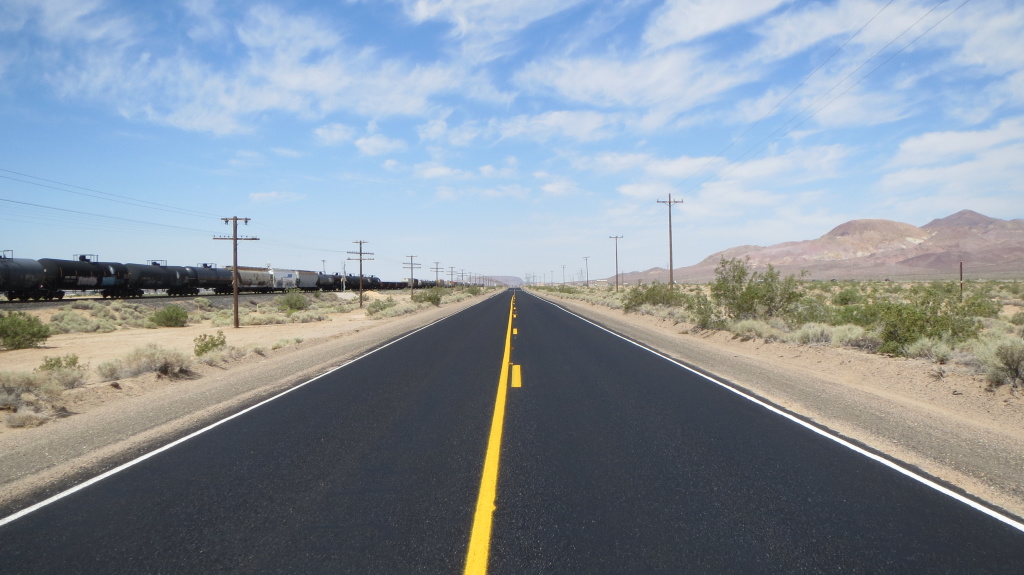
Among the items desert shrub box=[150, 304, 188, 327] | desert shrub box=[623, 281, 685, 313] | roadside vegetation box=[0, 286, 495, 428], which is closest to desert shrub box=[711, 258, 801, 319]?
desert shrub box=[623, 281, 685, 313]

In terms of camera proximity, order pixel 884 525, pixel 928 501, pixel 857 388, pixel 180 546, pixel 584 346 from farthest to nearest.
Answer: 1. pixel 584 346
2. pixel 857 388
3. pixel 928 501
4. pixel 884 525
5. pixel 180 546

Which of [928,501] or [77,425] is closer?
[928,501]

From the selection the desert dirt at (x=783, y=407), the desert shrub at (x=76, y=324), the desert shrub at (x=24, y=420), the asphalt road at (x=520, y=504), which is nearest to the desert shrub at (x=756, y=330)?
the desert dirt at (x=783, y=407)

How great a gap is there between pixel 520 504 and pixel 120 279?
5476 cm

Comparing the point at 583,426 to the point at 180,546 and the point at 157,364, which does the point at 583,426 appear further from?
the point at 157,364

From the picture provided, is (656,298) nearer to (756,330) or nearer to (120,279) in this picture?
(756,330)

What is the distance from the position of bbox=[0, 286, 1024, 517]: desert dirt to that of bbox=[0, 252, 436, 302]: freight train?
27.7 metres

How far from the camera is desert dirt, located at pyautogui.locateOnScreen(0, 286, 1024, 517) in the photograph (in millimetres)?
5887

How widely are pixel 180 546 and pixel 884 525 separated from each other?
510cm

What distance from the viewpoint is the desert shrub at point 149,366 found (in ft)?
42.7

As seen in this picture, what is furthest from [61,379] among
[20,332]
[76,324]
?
[76,324]

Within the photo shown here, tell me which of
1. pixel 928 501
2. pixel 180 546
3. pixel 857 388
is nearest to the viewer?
pixel 180 546

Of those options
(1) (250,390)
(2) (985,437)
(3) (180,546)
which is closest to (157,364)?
(1) (250,390)

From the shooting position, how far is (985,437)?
23.0ft
